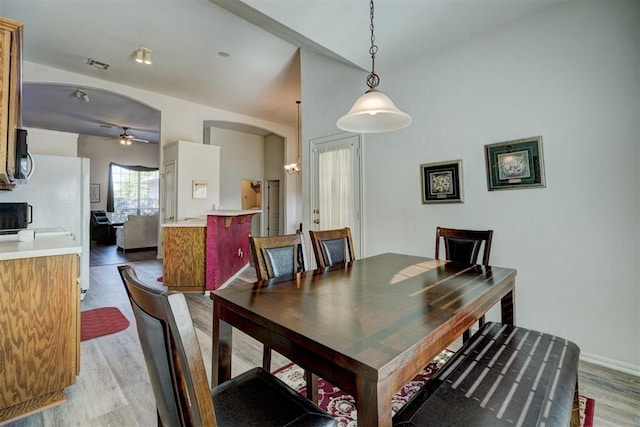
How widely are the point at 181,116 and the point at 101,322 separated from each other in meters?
4.75

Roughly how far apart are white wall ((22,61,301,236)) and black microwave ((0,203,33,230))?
2.56 metres

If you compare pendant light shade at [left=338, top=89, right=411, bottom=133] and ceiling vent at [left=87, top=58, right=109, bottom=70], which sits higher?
ceiling vent at [left=87, top=58, right=109, bottom=70]

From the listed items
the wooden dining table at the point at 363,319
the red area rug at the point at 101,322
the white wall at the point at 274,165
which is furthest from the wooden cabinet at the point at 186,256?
the white wall at the point at 274,165

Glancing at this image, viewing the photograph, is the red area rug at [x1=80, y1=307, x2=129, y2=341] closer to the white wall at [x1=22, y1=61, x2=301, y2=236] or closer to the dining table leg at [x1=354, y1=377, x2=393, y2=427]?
the dining table leg at [x1=354, y1=377, x2=393, y2=427]

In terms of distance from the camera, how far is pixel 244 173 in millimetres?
8859

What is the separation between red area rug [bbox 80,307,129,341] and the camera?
272 centimetres

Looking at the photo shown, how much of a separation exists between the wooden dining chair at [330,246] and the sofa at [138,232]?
6799 mm

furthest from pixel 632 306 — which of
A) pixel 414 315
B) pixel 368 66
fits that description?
pixel 368 66

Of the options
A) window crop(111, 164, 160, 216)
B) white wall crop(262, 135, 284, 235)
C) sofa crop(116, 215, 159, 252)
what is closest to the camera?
sofa crop(116, 215, 159, 252)

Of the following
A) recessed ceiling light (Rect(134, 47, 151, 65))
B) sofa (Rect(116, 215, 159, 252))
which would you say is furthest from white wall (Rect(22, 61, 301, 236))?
sofa (Rect(116, 215, 159, 252))

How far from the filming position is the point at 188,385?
2.14 feet

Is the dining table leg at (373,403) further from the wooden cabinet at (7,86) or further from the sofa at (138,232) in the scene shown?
the sofa at (138,232)

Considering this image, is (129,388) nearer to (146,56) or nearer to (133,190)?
(146,56)

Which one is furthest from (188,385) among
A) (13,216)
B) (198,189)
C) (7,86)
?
(198,189)
